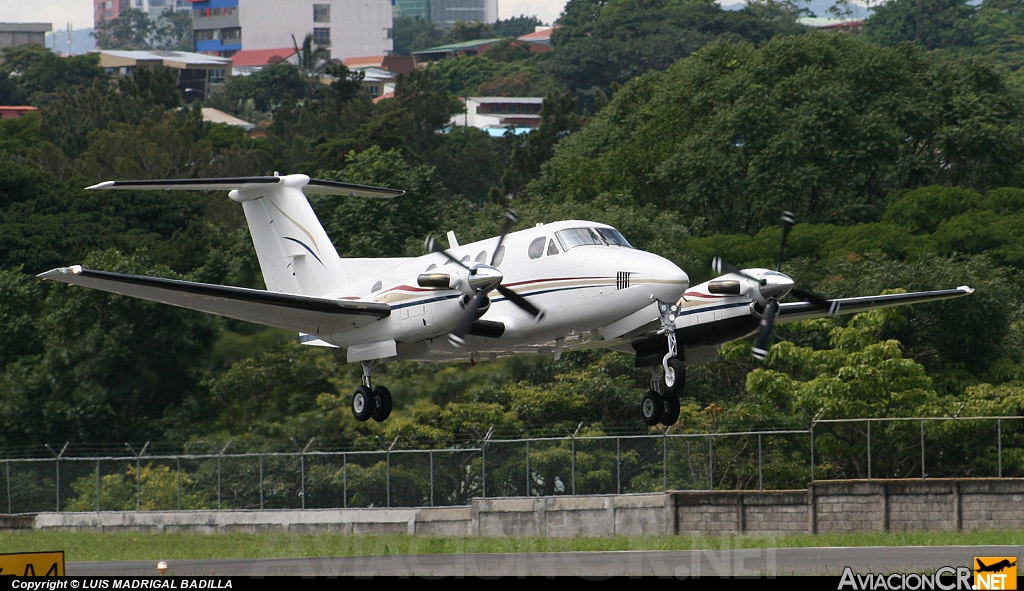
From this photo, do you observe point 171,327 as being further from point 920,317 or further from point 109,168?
point 109,168

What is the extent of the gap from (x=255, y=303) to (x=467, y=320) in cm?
441

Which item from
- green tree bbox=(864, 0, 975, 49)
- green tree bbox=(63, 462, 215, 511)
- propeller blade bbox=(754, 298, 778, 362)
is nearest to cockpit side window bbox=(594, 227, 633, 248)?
propeller blade bbox=(754, 298, 778, 362)

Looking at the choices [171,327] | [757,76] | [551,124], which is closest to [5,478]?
[171,327]

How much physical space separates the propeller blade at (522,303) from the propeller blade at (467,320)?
710 mm

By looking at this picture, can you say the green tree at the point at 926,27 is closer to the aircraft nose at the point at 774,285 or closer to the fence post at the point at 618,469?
the fence post at the point at 618,469

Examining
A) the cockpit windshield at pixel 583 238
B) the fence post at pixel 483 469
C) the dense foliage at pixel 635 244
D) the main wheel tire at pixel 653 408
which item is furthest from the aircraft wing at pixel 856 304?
the fence post at pixel 483 469

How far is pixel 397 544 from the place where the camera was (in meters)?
33.9

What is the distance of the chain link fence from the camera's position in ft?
116

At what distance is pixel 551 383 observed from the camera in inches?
1796

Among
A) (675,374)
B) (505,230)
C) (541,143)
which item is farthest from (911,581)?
(541,143)

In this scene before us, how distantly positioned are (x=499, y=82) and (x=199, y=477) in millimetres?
151063

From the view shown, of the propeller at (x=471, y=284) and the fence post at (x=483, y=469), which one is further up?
the propeller at (x=471, y=284)

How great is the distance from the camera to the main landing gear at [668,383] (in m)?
26.9

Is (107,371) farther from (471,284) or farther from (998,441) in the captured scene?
(998,441)
